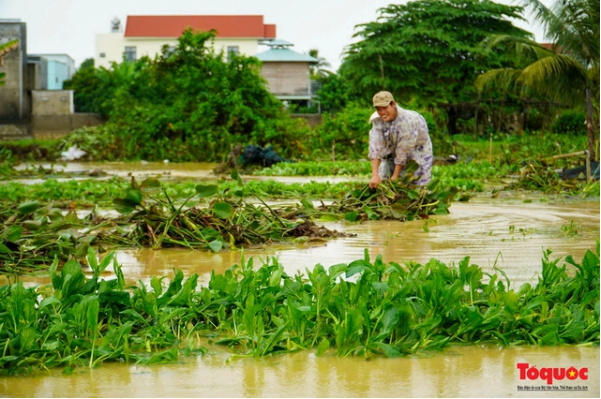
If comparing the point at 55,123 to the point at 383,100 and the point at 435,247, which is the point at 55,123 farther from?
the point at 435,247

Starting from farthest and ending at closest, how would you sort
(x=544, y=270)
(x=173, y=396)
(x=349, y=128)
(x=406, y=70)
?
(x=406, y=70)
(x=349, y=128)
(x=544, y=270)
(x=173, y=396)

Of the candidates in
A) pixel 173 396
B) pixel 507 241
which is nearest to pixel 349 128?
pixel 507 241

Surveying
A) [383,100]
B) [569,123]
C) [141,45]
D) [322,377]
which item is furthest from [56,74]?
[322,377]

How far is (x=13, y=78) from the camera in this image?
106 ft

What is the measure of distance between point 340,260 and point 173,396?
127 inches

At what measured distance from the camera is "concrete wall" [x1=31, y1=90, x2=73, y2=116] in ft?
110

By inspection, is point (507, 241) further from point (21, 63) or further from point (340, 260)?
A: point (21, 63)

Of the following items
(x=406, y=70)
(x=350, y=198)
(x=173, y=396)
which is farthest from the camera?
(x=406, y=70)

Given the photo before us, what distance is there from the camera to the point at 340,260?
6426 mm

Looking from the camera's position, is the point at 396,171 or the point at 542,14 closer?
the point at 396,171

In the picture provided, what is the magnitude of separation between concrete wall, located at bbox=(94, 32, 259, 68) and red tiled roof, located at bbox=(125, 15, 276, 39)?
34 centimetres

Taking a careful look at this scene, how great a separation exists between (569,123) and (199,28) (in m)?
18.2

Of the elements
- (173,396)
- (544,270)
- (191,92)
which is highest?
(191,92)

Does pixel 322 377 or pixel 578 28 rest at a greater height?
pixel 578 28
